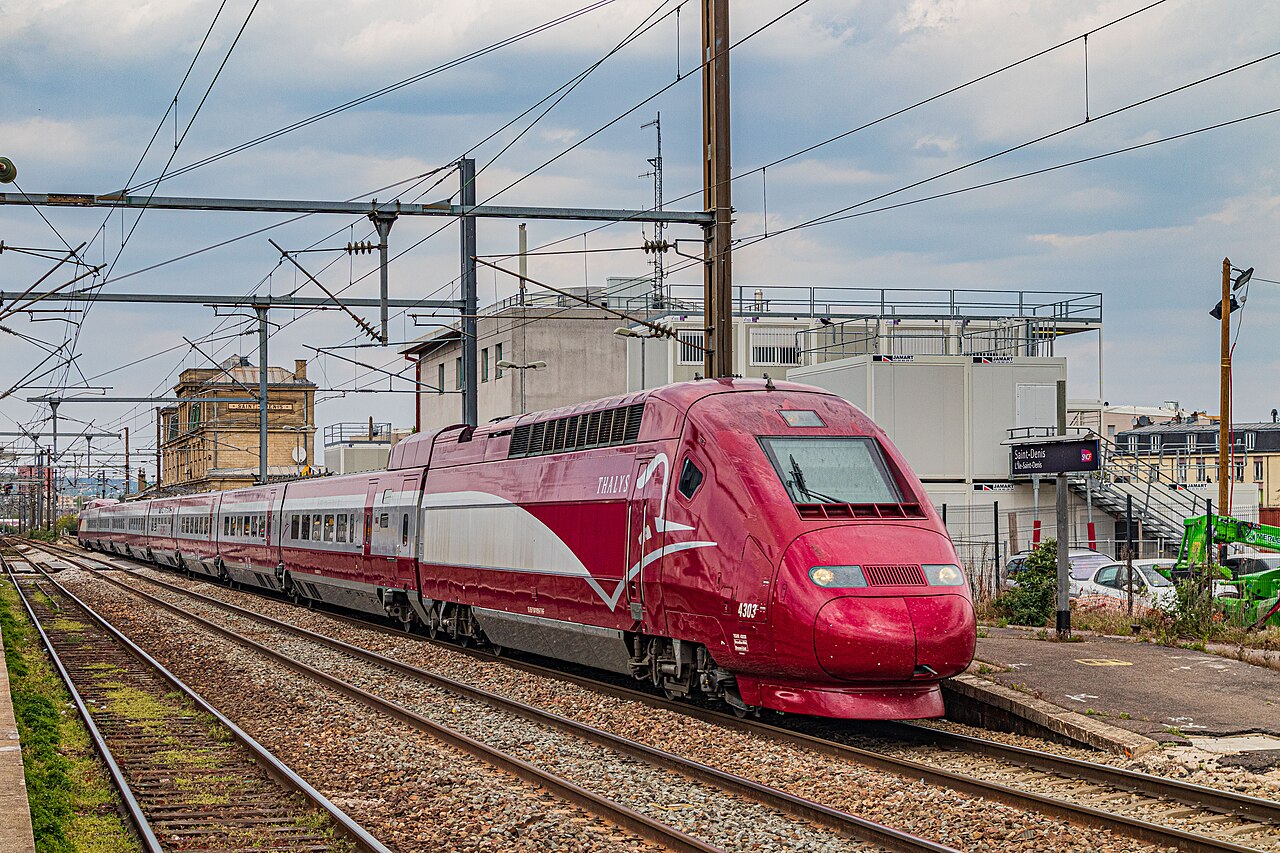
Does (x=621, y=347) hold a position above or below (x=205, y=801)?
above

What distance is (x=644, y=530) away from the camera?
14.6m

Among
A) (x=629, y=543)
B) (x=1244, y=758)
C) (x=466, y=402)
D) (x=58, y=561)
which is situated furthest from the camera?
(x=58, y=561)

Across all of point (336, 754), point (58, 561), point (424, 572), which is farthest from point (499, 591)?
point (58, 561)

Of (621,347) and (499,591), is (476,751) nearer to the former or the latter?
(499,591)

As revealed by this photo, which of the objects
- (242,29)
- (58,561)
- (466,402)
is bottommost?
(58,561)

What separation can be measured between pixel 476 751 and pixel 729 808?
3179 millimetres

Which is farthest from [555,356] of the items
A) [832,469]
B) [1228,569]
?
[832,469]

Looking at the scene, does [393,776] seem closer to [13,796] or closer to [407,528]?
[13,796]

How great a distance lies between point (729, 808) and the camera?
9.88m

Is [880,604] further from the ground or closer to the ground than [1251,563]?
further from the ground

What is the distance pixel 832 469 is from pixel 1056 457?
546 cm

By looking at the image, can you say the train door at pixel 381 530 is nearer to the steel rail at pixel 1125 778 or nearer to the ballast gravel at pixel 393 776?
the ballast gravel at pixel 393 776

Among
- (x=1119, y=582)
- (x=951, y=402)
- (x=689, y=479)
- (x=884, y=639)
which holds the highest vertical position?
(x=951, y=402)

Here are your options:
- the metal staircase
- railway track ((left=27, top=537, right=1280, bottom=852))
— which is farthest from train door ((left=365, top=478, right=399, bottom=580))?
the metal staircase
